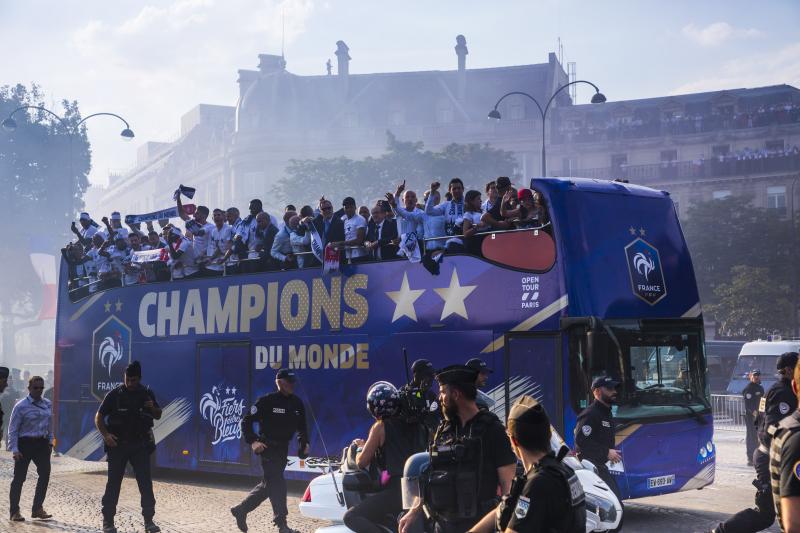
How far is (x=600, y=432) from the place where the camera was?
34.0ft

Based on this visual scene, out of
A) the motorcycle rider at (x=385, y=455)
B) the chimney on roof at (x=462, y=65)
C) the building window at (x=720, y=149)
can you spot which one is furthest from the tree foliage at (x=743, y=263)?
the motorcycle rider at (x=385, y=455)

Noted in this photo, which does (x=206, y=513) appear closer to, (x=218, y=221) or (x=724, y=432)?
(x=218, y=221)

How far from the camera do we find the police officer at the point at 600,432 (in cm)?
1034

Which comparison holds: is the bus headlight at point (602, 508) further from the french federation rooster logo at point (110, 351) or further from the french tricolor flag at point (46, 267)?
the french tricolor flag at point (46, 267)

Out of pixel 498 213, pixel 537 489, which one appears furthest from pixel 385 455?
pixel 498 213

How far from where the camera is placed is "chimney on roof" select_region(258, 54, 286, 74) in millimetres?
101825

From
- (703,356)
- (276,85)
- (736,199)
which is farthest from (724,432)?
(276,85)

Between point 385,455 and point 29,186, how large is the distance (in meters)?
65.2

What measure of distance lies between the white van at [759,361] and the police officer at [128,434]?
23.9 m

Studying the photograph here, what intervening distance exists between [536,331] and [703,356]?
2.15 metres

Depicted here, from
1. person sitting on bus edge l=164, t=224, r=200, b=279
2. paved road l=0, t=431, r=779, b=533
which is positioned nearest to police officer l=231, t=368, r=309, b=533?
paved road l=0, t=431, r=779, b=533

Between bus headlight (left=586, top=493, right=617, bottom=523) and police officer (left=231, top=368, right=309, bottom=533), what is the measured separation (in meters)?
3.33

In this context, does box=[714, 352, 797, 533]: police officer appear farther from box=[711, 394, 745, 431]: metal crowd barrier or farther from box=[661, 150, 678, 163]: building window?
box=[661, 150, 678, 163]: building window

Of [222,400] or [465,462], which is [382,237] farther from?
→ [465,462]
